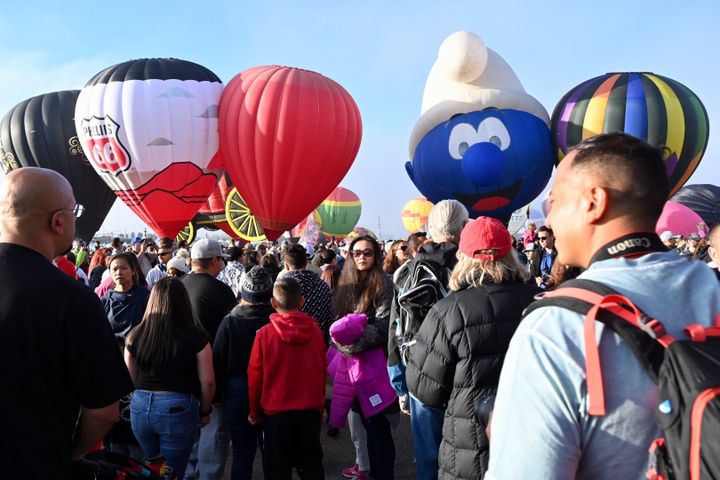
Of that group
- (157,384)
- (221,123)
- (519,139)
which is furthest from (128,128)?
(157,384)

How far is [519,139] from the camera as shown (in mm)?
10859

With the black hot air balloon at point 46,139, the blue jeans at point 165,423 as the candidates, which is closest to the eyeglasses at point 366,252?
the blue jeans at point 165,423

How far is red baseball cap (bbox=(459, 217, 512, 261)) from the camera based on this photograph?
2.20m

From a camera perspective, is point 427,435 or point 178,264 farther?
point 178,264

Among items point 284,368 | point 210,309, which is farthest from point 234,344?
point 210,309

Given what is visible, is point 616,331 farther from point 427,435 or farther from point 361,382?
point 361,382

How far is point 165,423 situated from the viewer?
9.48 ft

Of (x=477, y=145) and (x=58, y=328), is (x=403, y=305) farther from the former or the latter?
(x=477, y=145)

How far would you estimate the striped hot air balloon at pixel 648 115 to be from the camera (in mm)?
10055

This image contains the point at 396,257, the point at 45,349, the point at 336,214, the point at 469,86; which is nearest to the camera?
the point at 45,349

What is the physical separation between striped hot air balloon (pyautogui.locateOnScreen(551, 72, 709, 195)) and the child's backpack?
28.8 feet

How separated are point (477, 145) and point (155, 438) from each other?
933 centimetres

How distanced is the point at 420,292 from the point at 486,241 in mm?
666

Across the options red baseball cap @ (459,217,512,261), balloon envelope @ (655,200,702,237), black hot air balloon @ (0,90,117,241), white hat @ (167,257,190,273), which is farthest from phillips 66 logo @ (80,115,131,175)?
balloon envelope @ (655,200,702,237)
